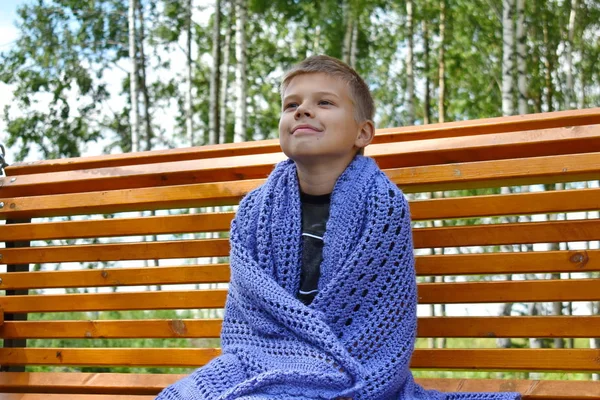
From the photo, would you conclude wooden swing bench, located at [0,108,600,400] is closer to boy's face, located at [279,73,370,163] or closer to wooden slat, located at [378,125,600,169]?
wooden slat, located at [378,125,600,169]

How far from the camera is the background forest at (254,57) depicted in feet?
55.5

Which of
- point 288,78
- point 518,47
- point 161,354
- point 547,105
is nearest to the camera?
point 288,78

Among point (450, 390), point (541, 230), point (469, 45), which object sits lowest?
point (450, 390)

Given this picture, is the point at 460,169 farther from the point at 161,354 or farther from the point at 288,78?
the point at 161,354

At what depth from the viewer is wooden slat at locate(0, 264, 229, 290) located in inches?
151

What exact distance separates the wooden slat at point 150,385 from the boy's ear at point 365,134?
1.04 meters

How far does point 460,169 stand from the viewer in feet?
11.0

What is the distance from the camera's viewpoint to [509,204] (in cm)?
329

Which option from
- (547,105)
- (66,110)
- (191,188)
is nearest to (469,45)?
(547,105)

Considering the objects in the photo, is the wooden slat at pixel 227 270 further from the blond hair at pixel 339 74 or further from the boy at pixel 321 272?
the blond hair at pixel 339 74

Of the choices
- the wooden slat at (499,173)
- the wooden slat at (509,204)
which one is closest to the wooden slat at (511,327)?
the wooden slat at (509,204)

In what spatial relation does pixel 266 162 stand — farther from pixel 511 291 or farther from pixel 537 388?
pixel 537 388

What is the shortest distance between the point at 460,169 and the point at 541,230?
1.34 ft

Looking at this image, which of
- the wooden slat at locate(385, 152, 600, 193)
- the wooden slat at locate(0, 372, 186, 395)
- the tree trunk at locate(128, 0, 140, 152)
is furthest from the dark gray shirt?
the tree trunk at locate(128, 0, 140, 152)
